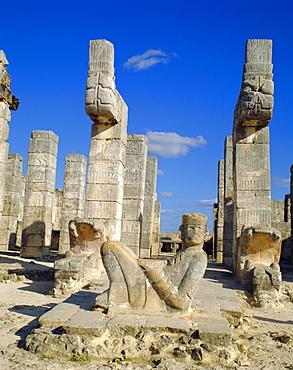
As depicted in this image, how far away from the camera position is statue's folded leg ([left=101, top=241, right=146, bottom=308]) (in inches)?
191

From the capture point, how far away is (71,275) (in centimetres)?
743

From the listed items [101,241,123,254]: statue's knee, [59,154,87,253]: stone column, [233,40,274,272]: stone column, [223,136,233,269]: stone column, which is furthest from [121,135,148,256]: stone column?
[101,241,123,254]: statue's knee

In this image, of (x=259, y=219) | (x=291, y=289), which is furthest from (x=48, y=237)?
(x=291, y=289)

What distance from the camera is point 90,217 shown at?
915 cm

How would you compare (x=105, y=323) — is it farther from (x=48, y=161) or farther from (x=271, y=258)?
(x=48, y=161)

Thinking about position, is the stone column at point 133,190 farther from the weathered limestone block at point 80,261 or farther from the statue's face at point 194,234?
the statue's face at point 194,234

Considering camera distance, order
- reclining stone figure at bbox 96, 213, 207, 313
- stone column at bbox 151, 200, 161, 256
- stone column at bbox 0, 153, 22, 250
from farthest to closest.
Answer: stone column at bbox 151, 200, 161, 256 < stone column at bbox 0, 153, 22, 250 < reclining stone figure at bbox 96, 213, 207, 313

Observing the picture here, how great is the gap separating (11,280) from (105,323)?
5230 millimetres

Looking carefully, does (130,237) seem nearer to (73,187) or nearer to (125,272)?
(73,187)

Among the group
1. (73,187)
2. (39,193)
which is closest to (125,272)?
(39,193)

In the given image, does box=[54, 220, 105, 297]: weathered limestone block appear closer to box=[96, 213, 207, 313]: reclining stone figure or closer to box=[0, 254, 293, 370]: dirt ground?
box=[0, 254, 293, 370]: dirt ground

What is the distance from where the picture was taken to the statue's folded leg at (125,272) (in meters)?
4.86

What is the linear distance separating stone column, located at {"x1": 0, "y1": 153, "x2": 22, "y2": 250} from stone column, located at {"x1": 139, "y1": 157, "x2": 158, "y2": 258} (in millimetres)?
5667

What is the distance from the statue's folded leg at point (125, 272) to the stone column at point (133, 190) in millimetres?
7816
